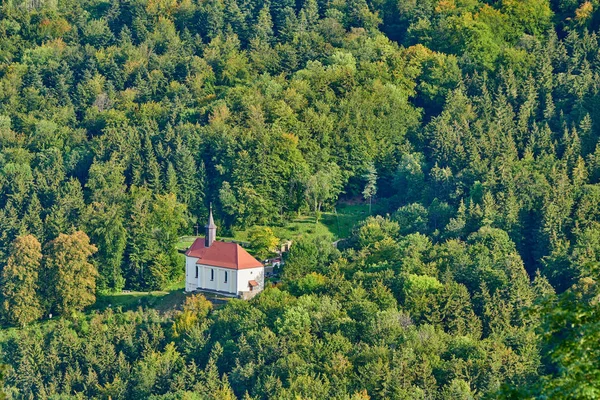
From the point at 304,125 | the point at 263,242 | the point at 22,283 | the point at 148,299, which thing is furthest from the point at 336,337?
the point at 304,125

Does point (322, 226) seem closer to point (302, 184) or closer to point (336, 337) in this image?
point (302, 184)

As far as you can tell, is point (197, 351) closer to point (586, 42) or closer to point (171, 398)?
point (171, 398)

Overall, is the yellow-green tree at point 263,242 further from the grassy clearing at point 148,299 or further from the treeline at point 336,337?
the grassy clearing at point 148,299

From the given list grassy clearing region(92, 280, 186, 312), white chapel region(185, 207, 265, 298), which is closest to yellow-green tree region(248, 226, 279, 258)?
white chapel region(185, 207, 265, 298)

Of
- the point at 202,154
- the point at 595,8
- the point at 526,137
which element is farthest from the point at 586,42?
the point at 202,154

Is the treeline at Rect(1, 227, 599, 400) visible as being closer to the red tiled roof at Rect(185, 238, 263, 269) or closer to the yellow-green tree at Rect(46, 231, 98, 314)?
the yellow-green tree at Rect(46, 231, 98, 314)

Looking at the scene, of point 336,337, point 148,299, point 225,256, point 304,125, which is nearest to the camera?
point 336,337
